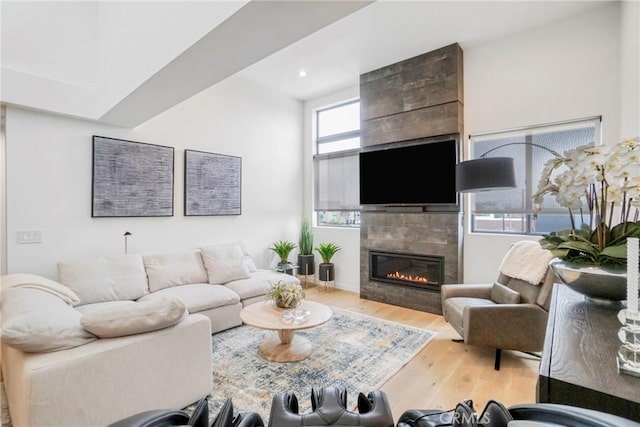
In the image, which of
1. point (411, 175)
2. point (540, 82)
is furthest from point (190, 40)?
point (540, 82)

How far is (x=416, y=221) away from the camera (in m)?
4.17

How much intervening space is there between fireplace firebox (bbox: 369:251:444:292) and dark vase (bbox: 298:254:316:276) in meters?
1.16

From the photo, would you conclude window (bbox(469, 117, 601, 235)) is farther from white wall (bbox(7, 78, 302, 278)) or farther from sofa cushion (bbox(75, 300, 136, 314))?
sofa cushion (bbox(75, 300, 136, 314))

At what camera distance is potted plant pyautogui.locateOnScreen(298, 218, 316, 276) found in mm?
5273

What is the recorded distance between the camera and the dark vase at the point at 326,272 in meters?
5.11

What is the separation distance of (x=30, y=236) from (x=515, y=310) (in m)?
4.62

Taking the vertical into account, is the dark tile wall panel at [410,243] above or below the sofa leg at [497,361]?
above

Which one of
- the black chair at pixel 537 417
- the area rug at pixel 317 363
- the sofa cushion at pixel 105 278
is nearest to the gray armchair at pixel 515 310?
the area rug at pixel 317 363

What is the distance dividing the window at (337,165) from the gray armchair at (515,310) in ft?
8.44

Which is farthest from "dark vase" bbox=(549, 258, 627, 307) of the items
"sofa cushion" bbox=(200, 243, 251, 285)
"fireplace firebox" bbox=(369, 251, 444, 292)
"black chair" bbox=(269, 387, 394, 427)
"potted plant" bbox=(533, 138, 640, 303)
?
"sofa cushion" bbox=(200, 243, 251, 285)

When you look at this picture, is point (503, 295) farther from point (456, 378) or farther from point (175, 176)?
point (175, 176)

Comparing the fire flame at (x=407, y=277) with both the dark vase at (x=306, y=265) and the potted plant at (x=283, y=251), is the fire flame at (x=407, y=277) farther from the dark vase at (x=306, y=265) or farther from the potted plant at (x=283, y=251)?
the potted plant at (x=283, y=251)

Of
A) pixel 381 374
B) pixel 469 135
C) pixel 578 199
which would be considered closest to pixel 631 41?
pixel 469 135

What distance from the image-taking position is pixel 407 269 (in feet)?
14.1
